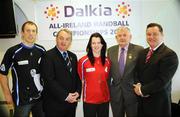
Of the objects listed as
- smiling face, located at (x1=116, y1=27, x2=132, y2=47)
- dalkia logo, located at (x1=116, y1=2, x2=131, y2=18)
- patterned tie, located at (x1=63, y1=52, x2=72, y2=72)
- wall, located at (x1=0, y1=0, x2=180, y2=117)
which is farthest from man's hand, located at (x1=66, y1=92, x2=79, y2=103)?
dalkia logo, located at (x1=116, y1=2, x2=131, y2=18)

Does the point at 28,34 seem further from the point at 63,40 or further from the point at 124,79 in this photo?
the point at 124,79

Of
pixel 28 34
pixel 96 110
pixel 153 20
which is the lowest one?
pixel 96 110

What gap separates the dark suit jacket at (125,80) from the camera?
3.29m

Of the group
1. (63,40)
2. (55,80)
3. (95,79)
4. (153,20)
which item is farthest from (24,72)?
(153,20)

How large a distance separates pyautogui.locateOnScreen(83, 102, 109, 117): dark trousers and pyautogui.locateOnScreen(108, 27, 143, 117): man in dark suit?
20 cm

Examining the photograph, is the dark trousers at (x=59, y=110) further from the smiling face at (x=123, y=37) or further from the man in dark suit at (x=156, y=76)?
the smiling face at (x=123, y=37)

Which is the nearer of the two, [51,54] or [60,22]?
[51,54]

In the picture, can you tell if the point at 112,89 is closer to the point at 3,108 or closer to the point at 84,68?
the point at 84,68

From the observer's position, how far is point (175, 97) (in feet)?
14.5

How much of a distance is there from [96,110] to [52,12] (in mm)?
1867

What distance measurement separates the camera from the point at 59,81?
10.1 feet

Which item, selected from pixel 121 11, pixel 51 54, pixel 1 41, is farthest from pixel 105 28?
pixel 1 41

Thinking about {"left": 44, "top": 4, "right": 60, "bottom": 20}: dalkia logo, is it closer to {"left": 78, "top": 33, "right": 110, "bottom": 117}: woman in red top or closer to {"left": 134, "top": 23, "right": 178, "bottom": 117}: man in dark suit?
{"left": 78, "top": 33, "right": 110, "bottom": 117}: woman in red top

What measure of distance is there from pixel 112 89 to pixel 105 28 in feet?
4.20
